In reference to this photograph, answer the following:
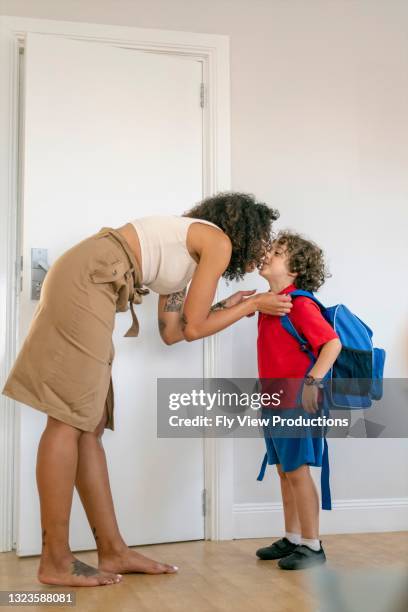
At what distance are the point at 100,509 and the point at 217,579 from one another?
422 millimetres

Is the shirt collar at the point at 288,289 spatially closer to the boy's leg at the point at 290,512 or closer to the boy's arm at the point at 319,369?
the boy's arm at the point at 319,369

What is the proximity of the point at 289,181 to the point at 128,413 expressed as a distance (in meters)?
1.20

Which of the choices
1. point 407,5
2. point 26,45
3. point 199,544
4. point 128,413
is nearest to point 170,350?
point 128,413

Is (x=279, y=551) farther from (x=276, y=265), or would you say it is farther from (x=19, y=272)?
(x=19, y=272)

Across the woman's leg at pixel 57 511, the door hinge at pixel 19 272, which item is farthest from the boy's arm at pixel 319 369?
the door hinge at pixel 19 272

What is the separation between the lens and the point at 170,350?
9.55ft

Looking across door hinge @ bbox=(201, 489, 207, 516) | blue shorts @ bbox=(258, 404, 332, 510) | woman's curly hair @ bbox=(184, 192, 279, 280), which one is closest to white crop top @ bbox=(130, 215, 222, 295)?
woman's curly hair @ bbox=(184, 192, 279, 280)

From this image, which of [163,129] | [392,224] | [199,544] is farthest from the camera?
[392,224]

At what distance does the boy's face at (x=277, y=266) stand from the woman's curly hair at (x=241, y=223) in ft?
0.61

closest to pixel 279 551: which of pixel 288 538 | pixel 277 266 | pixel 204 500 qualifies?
pixel 288 538

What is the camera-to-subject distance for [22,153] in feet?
9.43

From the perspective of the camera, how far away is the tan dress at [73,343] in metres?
2.02

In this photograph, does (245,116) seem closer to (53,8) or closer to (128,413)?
(53,8)

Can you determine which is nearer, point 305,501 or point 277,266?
point 305,501
